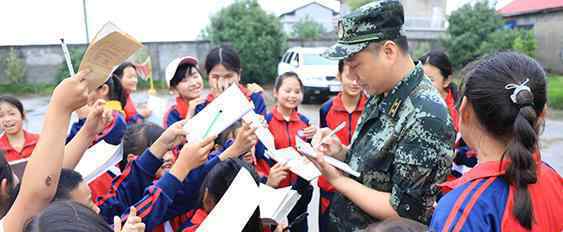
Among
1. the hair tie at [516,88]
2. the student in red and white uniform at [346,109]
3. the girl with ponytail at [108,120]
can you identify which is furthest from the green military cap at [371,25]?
the student in red and white uniform at [346,109]

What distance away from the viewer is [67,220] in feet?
3.82

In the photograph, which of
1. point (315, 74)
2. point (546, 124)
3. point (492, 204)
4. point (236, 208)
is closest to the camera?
point (492, 204)

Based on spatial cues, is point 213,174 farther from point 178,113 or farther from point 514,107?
point 178,113

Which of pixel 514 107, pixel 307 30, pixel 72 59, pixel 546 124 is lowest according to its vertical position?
pixel 546 124

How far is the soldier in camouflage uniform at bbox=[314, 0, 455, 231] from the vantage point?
1.42 m

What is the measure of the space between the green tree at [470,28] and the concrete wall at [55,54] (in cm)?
117

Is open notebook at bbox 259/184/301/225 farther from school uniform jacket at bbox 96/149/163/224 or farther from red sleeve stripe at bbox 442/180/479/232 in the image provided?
red sleeve stripe at bbox 442/180/479/232

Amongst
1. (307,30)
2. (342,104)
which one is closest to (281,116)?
(342,104)

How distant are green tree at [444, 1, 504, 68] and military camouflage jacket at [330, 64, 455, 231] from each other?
15.2 metres

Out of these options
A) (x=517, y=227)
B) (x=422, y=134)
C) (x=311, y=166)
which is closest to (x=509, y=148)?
(x=517, y=227)

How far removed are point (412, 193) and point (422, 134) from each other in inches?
7.7

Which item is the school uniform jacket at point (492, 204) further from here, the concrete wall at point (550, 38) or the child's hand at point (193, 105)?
the concrete wall at point (550, 38)

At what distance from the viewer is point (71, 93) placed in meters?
1.36

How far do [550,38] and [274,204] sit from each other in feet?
61.4
